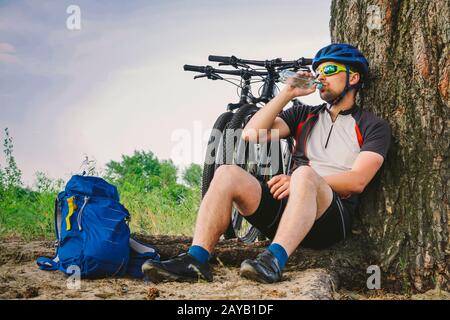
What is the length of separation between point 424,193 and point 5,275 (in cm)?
271

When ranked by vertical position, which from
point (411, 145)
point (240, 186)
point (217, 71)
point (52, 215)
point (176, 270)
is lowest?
point (52, 215)

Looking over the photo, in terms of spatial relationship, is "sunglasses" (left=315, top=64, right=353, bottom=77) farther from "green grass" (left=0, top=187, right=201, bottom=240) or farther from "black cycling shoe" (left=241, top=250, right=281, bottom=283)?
"green grass" (left=0, top=187, right=201, bottom=240)

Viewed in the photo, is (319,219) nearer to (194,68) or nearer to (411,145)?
(411,145)

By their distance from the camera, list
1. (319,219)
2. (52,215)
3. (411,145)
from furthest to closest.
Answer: (52,215)
(411,145)
(319,219)

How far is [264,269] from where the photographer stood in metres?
3.13

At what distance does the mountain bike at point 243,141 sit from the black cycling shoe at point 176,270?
1614 mm

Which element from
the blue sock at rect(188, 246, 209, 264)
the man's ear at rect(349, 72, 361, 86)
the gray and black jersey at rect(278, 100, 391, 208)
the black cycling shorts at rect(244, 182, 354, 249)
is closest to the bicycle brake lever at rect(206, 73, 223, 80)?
the gray and black jersey at rect(278, 100, 391, 208)

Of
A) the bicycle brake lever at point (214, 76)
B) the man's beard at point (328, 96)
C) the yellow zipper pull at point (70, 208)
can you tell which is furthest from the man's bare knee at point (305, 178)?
the bicycle brake lever at point (214, 76)

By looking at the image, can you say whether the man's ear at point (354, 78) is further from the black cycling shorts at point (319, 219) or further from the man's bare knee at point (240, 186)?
the man's bare knee at point (240, 186)

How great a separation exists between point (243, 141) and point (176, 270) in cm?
182

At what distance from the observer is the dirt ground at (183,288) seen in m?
3.03

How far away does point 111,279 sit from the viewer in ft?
11.5

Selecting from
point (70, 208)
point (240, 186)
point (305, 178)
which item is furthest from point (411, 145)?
point (70, 208)
